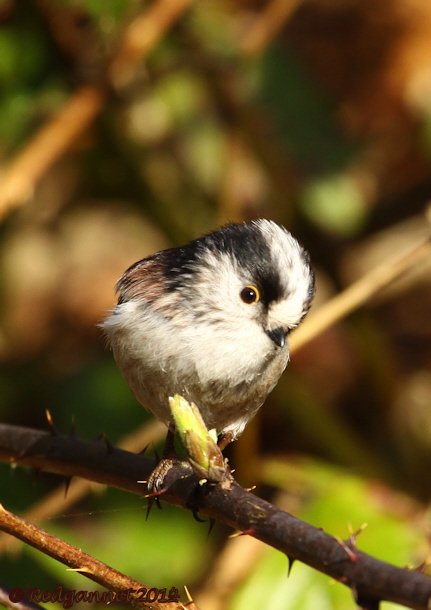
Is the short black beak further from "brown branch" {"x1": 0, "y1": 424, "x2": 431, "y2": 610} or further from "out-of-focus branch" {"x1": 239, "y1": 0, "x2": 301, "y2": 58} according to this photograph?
"out-of-focus branch" {"x1": 239, "y1": 0, "x2": 301, "y2": 58}

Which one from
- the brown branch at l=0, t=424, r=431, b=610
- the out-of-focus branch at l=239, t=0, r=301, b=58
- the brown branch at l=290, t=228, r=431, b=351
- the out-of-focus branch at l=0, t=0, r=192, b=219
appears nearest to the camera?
the brown branch at l=0, t=424, r=431, b=610

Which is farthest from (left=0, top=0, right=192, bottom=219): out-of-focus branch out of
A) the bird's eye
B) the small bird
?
the bird's eye

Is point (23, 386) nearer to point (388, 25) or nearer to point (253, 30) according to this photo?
point (253, 30)

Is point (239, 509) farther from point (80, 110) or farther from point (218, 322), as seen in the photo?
point (80, 110)

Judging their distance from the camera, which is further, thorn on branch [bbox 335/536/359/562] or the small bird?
the small bird

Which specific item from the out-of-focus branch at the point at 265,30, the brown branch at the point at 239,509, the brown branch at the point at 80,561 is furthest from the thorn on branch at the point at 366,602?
the out-of-focus branch at the point at 265,30

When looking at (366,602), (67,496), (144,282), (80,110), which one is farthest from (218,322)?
(80,110)
